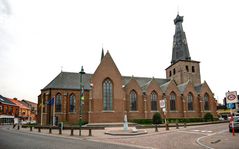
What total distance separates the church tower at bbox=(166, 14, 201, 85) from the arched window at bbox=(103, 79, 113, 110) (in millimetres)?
21207

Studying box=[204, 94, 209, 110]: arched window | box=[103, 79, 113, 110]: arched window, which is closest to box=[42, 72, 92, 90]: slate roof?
box=[103, 79, 113, 110]: arched window

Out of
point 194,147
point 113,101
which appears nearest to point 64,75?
point 113,101

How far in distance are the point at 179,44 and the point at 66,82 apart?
105ft

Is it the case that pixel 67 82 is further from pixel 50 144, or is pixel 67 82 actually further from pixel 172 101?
pixel 50 144

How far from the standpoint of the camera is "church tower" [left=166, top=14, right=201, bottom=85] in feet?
168

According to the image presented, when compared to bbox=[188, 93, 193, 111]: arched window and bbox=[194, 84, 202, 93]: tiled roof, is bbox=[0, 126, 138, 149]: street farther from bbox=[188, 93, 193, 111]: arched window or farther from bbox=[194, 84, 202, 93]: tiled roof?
bbox=[194, 84, 202, 93]: tiled roof

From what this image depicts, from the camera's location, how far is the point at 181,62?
168 feet

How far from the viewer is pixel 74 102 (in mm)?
41094

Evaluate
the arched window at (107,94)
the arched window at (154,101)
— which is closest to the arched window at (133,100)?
the arched window at (154,101)

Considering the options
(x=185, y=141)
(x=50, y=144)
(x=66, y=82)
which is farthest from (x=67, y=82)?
(x=185, y=141)

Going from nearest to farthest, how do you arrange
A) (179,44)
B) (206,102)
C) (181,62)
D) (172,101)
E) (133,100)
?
(133,100) → (172,101) → (206,102) → (181,62) → (179,44)

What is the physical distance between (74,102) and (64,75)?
6808 millimetres

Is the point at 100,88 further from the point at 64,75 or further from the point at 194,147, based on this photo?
the point at 194,147

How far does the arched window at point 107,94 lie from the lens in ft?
127
